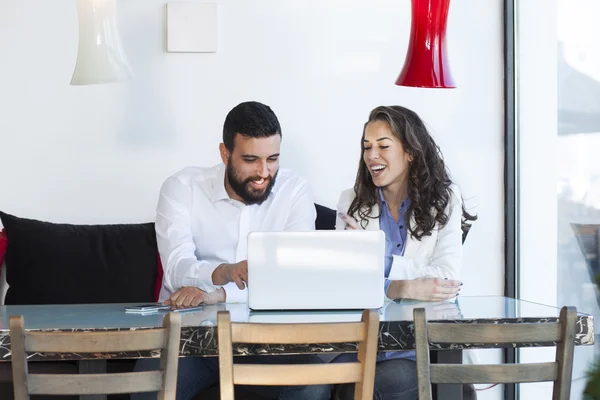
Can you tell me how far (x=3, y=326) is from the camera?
233 centimetres

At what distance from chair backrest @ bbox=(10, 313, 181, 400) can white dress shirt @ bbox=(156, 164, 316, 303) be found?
1.21 meters

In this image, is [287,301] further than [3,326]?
Yes

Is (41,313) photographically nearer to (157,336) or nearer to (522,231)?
(157,336)

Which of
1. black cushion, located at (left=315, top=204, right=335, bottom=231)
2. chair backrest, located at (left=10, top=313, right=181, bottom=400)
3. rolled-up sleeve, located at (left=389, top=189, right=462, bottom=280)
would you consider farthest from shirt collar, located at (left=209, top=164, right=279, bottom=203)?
chair backrest, located at (left=10, top=313, right=181, bottom=400)

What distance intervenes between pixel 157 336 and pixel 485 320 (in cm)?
89

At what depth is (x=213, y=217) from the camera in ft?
11.4

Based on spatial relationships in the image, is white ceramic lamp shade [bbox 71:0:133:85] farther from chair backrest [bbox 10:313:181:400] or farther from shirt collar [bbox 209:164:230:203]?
chair backrest [bbox 10:313:181:400]

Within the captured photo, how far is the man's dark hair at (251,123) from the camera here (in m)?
3.34

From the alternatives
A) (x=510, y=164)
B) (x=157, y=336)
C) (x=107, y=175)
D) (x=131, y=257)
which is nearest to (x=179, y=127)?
(x=107, y=175)

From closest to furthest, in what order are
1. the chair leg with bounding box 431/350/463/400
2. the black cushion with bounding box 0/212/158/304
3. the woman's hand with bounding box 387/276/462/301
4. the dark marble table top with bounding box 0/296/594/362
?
the dark marble table top with bounding box 0/296/594/362 → the chair leg with bounding box 431/350/463/400 → the woman's hand with bounding box 387/276/462/301 → the black cushion with bounding box 0/212/158/304

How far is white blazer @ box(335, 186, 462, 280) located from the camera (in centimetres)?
310

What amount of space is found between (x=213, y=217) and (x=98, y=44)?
2.58 ft

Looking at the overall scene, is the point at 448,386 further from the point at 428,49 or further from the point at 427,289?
the point at 428,49

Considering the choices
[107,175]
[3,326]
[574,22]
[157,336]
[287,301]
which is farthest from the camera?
[107,175]
